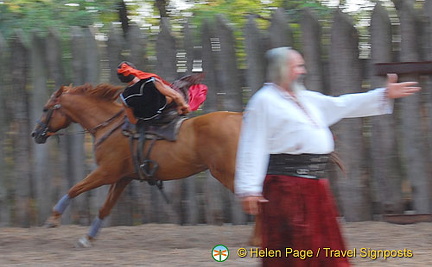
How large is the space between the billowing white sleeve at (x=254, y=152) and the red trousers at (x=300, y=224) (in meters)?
0.18

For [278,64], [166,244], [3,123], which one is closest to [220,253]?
[166,244]

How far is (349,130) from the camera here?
23.5 ft

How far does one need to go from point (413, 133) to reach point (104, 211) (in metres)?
3.36

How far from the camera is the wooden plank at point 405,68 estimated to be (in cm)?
696

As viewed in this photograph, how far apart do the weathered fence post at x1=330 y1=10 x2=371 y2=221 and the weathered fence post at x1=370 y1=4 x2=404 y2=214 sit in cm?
13

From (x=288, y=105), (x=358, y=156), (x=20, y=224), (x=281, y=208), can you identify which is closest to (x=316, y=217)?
(x=281, y=208)

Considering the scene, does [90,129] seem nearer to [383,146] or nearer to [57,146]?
[57,146]

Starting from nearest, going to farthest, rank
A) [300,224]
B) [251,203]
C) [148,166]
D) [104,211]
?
1. [251,203]
2. [300,224]
3. [148,166]
4. [104,211]

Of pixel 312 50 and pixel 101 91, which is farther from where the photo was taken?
pixel 312 50

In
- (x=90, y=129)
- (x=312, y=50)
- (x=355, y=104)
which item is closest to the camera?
(x=355, y=104)

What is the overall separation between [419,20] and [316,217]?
13.4ft

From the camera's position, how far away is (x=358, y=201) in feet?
23.6

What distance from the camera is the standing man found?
12.3 feet

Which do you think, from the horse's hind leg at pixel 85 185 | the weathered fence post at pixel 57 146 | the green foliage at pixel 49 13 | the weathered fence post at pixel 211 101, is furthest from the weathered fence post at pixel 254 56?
the green foliage at pixel 49 13
